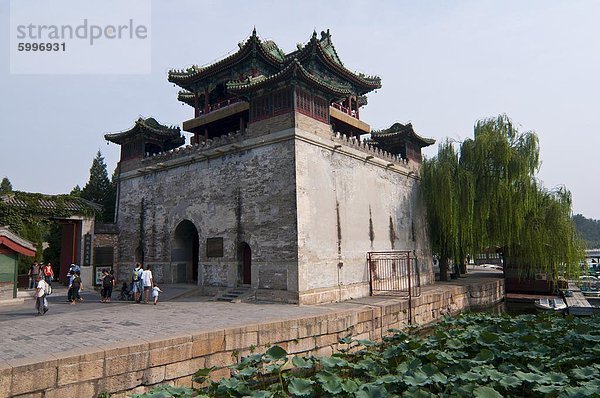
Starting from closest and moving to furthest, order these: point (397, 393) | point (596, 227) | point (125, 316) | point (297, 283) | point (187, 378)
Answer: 1. point (397, 393)
2. point (187, 378)
3. point (125, 316)
4. point (297, 283)
5. point (596, 227)

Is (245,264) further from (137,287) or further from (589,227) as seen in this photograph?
(589,227)

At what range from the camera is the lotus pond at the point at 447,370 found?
197 inches

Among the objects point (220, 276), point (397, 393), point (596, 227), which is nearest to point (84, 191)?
point (220, 276)

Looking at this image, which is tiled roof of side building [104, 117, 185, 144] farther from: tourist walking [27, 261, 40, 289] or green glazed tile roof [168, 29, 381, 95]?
tourist walking [27, 261, 40, 289]

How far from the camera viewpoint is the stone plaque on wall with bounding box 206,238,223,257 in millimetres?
13273

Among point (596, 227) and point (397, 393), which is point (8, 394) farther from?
point (596, 227)

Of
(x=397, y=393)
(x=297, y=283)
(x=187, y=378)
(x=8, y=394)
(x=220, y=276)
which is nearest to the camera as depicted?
(x=8, y=394)

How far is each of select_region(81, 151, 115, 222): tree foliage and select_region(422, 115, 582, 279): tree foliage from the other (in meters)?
19.8

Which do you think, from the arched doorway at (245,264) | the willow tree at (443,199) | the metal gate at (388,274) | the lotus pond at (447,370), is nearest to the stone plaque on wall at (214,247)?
the arched doorway at (245,264)

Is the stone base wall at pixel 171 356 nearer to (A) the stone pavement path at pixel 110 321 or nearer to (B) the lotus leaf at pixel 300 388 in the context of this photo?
(A) the stone pavement path at pixel 110 321

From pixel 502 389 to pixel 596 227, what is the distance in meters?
129

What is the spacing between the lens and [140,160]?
1700cm

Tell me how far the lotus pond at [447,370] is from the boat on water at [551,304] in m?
7.09

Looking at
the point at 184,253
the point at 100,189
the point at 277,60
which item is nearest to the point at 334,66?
the point at 277,60
